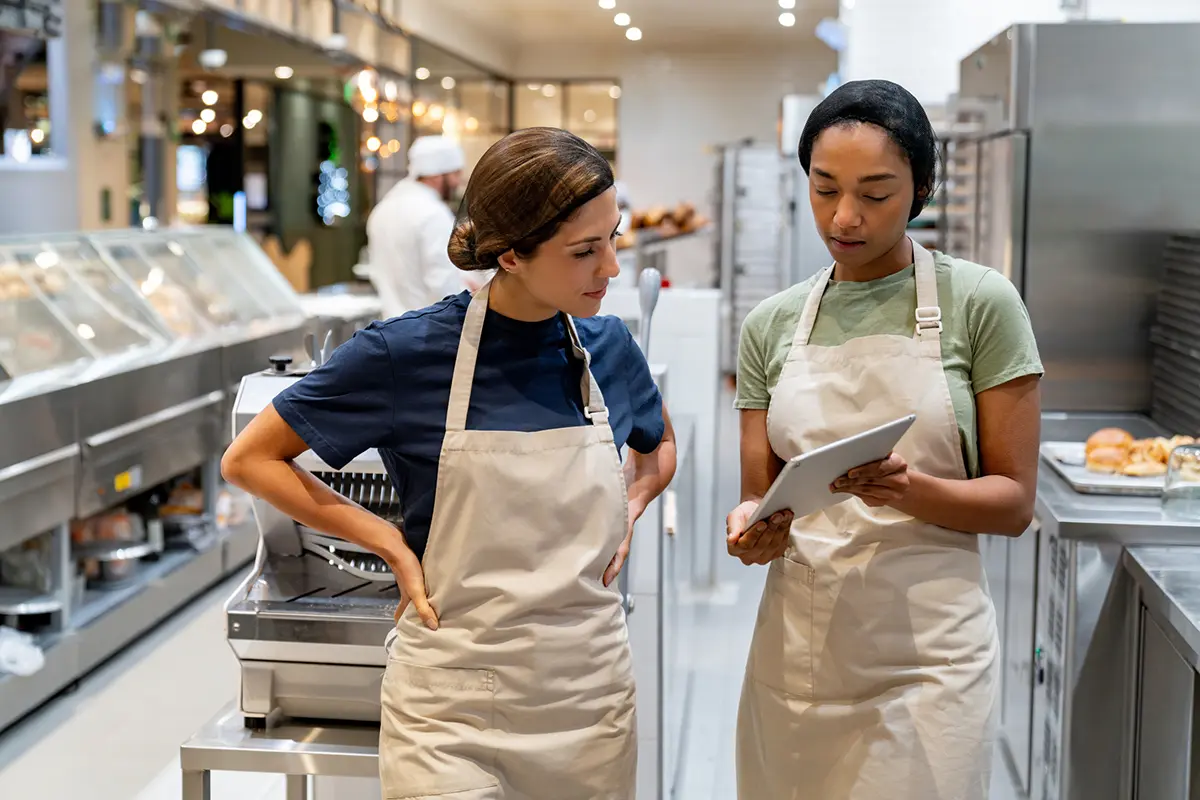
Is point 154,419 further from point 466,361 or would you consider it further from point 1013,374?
point 1013,374

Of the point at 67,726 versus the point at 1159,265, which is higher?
the point at 1159,265

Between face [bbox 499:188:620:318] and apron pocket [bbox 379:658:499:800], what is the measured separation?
1.51ft

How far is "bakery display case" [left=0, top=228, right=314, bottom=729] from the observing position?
402cm

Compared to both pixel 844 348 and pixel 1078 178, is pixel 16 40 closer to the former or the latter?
pixel 1078 178

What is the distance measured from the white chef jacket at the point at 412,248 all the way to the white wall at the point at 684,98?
12.6 m

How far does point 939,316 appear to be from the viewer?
5.72ft

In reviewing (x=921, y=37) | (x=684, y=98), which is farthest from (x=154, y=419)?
(x=684, y=98)

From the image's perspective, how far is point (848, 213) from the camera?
1684mm

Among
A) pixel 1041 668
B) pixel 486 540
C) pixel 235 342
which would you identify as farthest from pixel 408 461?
pixel 235 342

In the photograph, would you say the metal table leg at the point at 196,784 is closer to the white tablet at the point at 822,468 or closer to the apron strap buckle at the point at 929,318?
the white tablet at the point at 822,468

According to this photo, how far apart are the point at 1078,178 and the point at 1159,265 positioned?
1.10ft

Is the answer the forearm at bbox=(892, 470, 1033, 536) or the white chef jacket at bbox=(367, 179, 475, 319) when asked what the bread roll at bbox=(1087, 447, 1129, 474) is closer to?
the forearm at bbox=(892, 470, 1033, 536)

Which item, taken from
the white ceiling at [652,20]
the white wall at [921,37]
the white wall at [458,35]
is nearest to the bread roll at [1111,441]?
the white wall at [921,37]

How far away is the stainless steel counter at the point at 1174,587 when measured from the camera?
2234 mm
